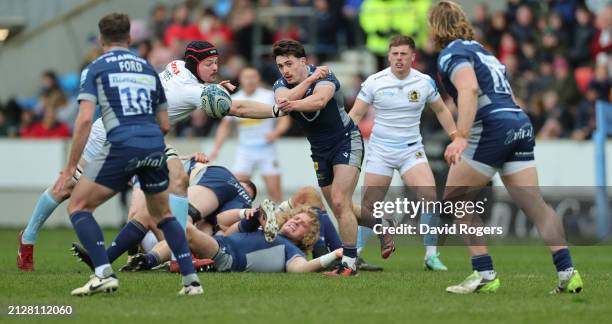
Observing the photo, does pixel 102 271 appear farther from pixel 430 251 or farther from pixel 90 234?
pixel 430 251

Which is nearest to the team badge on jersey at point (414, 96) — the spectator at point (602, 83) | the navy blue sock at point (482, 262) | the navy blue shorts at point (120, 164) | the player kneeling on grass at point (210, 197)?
the player kneeling on grass at point (210, 197)

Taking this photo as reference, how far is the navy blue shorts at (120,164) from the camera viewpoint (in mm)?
9812

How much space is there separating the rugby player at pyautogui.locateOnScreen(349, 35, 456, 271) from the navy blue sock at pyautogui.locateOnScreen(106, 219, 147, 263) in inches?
114

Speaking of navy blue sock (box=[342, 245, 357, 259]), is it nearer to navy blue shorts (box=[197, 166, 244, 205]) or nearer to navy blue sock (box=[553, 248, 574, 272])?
navy blue shorts (box=[197, 166, 244, 205])

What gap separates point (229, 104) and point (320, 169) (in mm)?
1996

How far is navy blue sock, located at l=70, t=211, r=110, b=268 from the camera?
9914 millimetres

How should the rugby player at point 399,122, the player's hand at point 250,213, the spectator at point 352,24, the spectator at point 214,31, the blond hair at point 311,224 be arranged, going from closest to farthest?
the player's hand at point 250,213, the blond hair at point 311,224, the rugby player at point 399,122, the spectator at point 214,31, the spectator at point 352,24

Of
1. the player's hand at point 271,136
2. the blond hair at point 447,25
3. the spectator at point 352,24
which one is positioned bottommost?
the player's hand at point 271,136

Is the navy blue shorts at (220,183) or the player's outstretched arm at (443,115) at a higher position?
the player's outstretched arm at (443,115)

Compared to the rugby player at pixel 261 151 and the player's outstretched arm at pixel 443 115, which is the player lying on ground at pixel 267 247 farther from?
the rugby player at pixel 261 151

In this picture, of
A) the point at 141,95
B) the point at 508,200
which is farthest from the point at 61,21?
the point at 141,95

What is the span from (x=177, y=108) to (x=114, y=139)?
2.32 metres

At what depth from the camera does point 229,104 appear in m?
11.2

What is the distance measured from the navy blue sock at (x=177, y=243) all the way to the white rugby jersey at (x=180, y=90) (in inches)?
76.9
